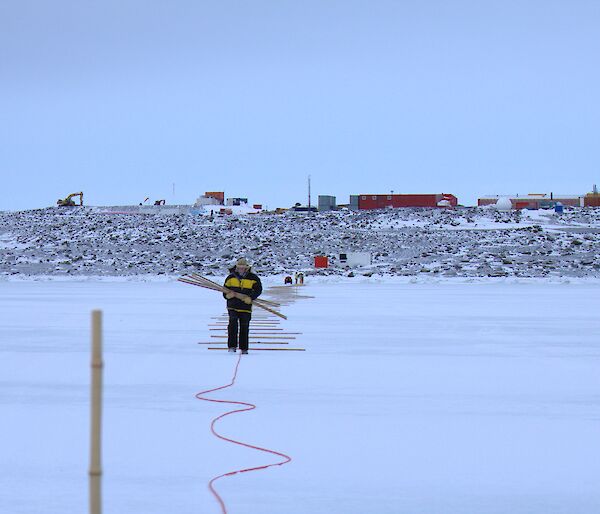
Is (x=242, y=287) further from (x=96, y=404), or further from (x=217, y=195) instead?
(x=217, y=195)

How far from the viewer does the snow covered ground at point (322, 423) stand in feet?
18.5

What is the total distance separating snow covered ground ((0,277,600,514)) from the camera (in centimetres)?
564

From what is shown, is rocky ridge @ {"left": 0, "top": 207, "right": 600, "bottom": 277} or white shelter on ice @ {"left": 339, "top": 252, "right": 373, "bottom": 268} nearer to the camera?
white shelter on ice @ {"left": 339, "top": 252, "right": 373, "bottom": 268}

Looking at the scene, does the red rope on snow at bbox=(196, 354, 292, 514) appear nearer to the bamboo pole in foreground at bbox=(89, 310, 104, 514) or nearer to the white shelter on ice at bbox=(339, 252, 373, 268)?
the bamboo pole in foreground at bbox=(89, 310, 104, 514)

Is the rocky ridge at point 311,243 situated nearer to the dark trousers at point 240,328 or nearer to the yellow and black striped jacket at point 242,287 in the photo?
the dark trousers at point 240,328

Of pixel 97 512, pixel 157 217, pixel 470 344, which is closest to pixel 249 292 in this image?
pixel 470 344

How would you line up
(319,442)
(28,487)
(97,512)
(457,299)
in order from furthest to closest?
(457,299) → (319,442) → (28,487) → (97,512)

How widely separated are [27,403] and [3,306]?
1651 centimetres

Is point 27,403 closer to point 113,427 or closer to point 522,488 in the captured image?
point 113,427

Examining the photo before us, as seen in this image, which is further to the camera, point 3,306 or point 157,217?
point 157,217

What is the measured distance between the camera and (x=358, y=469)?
632 cm

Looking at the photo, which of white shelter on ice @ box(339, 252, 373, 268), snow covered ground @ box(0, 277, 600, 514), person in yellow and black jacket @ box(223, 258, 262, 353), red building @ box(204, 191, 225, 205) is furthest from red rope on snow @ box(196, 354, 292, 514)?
red building @ box(204, 191, 225, 205)

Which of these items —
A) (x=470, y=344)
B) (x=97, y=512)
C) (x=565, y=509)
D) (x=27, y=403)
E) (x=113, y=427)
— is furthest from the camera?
(x=470, y=344)

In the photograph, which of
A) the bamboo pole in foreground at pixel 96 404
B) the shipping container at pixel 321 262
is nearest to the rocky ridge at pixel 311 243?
the shipping container at pixel 321 262
